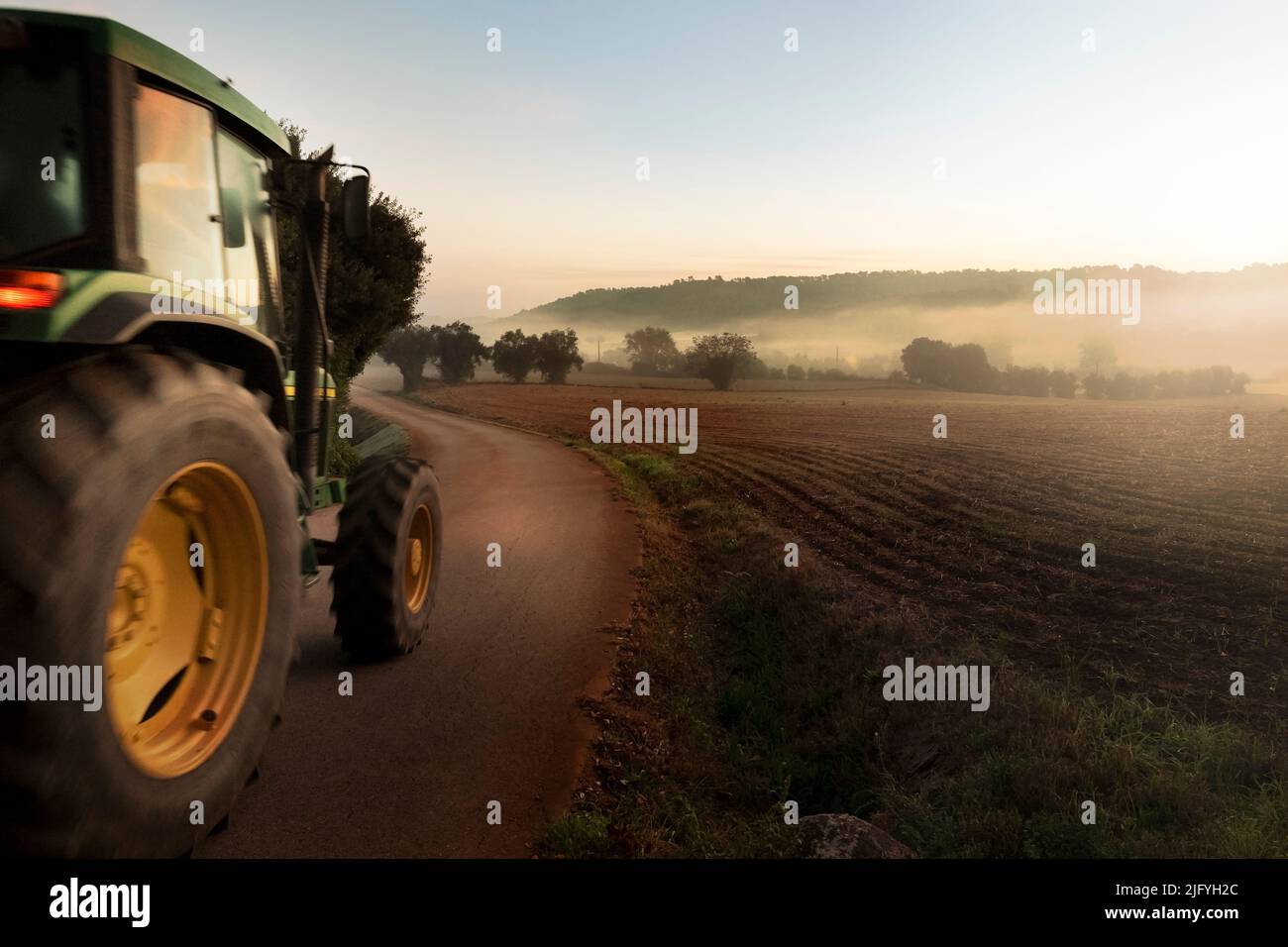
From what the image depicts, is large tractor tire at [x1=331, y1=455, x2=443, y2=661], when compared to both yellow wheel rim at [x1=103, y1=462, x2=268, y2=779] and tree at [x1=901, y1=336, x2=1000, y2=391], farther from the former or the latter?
tree at [x1=901, y1=336, x2=1000, y2=391]

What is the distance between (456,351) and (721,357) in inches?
1098

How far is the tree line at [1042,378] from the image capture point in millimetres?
86000

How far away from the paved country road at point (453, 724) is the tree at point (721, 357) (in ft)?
259

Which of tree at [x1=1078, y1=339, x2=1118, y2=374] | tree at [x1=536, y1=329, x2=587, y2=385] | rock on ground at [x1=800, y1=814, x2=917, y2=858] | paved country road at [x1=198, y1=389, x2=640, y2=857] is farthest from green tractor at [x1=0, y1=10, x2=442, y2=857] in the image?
tree at [x1=1078, y1=339, x2=1118, y2=374]

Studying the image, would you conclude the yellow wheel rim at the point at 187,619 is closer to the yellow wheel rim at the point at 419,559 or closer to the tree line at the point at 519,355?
the yellow wheel rim at the point at 419,559

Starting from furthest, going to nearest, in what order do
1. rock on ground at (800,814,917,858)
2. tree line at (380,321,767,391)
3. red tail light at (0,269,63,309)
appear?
1. tree line at (380,321,767,391)
2. rock on ground at (800,814,917,858)
3. red tail light at (0,269,63,309)

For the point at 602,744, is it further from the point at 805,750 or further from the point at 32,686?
the point at 32,686

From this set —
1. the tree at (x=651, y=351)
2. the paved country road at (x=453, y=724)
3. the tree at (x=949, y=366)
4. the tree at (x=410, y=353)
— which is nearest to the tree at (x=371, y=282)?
the paved country road at (x=453, y=724)

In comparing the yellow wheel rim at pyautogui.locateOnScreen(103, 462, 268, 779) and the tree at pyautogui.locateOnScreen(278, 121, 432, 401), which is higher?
the tree at pyautogui.locateOnScreen(278, 121, 432, 401)

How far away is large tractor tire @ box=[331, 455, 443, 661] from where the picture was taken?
549 cm

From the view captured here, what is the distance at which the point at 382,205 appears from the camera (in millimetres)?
22578

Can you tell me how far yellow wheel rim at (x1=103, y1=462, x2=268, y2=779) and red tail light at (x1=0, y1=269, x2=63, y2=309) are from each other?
2.16 feet

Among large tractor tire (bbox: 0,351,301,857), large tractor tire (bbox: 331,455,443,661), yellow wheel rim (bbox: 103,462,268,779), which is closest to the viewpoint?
large tractor tire (bbox: 0,351,301,857)
